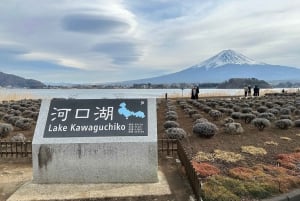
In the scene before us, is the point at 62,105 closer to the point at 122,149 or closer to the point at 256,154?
the point at 122,149

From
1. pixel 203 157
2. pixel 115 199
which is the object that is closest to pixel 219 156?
pixel 203 157

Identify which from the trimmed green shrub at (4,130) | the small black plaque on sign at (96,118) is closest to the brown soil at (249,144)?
the small black plaque on sign at (96,118)

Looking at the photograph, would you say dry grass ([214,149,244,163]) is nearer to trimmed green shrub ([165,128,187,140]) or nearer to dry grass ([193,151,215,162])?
dry grass ([193,151,215,162])

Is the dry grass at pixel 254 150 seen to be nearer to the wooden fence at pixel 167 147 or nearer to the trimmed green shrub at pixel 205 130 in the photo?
the trimmed green shrub at pixel 205 130

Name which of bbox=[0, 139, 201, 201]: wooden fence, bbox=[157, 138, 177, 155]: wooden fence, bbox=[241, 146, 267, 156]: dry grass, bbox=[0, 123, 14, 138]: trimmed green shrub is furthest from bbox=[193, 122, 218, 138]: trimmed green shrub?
bbox=[0, 123, 14, 138]: trimmed green shrub

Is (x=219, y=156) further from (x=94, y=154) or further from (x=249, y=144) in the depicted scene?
(x=94, y=154)

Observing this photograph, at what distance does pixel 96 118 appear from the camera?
31.4 ft

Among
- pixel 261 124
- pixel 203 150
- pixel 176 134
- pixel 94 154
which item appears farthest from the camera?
pixel 261 124

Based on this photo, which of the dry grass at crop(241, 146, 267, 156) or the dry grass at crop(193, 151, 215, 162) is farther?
the dry grass at crop(241, 146, 267, 156)

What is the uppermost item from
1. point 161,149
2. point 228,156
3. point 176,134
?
point 176,134

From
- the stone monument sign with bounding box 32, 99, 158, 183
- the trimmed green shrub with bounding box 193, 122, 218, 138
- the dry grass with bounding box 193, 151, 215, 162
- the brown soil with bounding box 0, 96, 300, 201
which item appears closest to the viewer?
the brown soil with bounding box 0, 96, 300, 201

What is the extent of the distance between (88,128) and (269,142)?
6926 millimetres

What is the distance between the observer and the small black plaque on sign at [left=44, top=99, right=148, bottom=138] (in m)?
9.32

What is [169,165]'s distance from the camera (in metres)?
10.7
